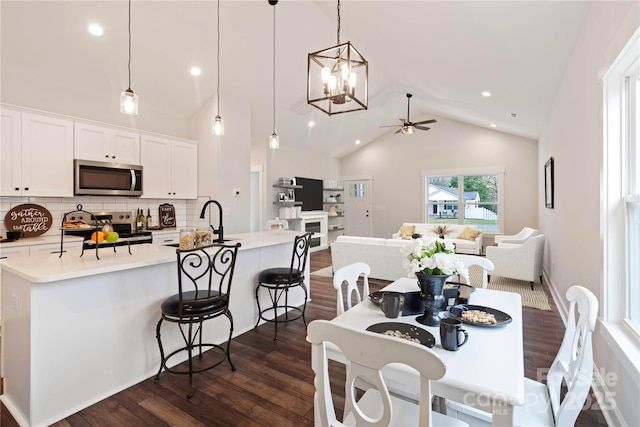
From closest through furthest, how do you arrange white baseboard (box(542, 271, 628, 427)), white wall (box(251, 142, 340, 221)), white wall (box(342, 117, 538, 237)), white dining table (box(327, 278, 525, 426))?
white dining table (box(327, 278, 525, 426)) < white baseboard (box(542, 271, 628, 427)) < white wall (box(251, 142, 340, 221)) < white wall (box(342, 117, 538, 237))

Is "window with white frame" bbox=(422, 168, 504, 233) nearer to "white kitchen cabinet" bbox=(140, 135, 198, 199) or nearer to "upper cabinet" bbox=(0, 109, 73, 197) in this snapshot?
"white kitchen cabinet" bbox=(140, 135, 198, 199)

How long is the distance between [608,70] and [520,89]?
2.77 meters

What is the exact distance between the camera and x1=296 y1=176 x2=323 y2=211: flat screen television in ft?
26.6

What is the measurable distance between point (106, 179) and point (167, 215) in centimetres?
110

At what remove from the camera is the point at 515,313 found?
166 centimetres

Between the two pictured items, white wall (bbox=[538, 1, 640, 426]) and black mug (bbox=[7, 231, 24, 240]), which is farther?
black mug (bbox=[7, 231, 24, 240])

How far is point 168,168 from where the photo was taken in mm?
4887

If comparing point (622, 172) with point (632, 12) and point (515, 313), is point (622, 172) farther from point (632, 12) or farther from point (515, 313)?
point (515, 313)

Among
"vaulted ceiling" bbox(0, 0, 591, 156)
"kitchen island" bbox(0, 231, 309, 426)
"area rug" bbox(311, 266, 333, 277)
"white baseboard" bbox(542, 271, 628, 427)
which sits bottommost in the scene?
"white baseboard" bbox(542, 271, 628, 427)

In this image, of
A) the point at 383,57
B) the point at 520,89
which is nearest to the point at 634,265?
the point at 520,89

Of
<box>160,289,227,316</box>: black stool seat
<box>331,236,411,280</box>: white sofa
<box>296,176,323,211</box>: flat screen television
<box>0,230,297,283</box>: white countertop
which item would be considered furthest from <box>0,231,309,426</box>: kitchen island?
<box>296,176,323,211</box>: flat screen television

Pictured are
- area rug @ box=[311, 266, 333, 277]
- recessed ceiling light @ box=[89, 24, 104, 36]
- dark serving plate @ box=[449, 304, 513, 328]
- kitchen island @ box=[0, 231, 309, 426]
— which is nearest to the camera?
dark serving plate @ box=[449, 304, 513, 328]

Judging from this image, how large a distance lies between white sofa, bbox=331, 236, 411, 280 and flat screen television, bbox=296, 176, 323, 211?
309cm

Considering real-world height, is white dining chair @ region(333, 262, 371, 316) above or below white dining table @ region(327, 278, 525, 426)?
above
